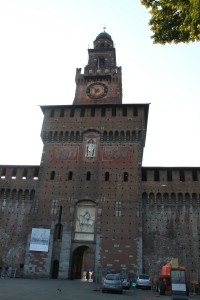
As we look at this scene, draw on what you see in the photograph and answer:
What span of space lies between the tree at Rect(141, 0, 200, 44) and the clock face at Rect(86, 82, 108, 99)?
73.2 feet

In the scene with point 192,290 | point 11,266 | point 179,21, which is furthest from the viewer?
point 11,266

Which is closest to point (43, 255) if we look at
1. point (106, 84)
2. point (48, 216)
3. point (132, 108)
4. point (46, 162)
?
point (48, 216)

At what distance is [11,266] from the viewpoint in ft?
82.5

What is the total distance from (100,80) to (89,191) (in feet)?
45.2

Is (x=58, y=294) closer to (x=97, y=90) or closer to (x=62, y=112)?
(x=62, y=112)

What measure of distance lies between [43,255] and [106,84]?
63.1 ft

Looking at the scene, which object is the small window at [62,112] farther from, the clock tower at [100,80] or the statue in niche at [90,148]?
the statue in niche at [90,148]

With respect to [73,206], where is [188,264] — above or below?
below

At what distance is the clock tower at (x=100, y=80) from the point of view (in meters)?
32.2

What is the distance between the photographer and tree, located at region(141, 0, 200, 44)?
8883 mm

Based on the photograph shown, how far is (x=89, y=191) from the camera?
26.1m

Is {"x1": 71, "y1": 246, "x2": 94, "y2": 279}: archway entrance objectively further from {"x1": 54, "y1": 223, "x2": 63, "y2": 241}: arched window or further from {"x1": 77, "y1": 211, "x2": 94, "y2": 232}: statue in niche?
{"x1": 54, "y1": 223, "x2": 63, "y2": 241}: arched window

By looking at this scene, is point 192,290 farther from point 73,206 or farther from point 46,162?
point 46,162

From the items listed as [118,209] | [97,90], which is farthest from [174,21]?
[97,90]
